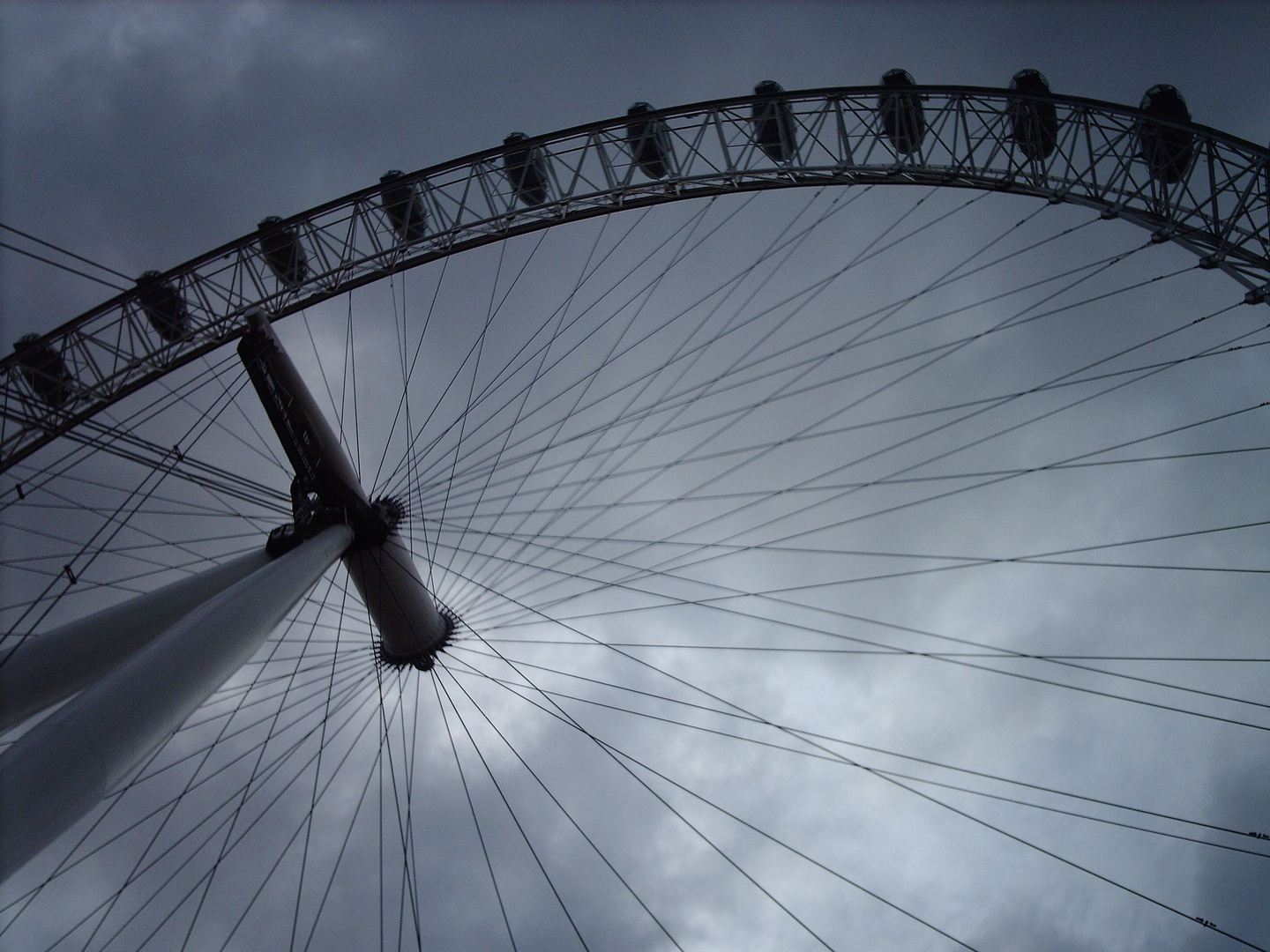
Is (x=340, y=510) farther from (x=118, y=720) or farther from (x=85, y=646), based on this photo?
(x=118, y=720)

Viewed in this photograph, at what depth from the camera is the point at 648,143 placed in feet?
57.8

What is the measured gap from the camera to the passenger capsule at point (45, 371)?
18250 millimetres

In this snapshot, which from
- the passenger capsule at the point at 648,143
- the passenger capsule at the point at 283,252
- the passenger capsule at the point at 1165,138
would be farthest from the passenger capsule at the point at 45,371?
the passenger capsule at the point at 1165,138

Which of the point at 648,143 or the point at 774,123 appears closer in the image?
the point at 774,123

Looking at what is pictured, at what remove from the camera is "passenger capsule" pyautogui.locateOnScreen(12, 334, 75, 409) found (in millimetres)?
18250

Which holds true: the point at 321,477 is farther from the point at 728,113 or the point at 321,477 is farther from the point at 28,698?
the point at 728,113

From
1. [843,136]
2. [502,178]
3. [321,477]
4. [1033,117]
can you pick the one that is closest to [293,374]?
[321,477]

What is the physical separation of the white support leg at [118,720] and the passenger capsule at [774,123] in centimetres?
1265

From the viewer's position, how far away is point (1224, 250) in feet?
44.0

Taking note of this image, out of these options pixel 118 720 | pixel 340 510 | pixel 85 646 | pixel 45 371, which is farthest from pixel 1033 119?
pixel 45 371

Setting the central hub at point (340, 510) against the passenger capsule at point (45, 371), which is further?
the passenger capsule at point (45, 371)

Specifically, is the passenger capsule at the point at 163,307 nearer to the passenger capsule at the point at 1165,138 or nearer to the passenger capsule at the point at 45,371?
the passenger capsule at the point at 45,371

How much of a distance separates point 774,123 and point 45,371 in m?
16.5

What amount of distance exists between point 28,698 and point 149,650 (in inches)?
171
